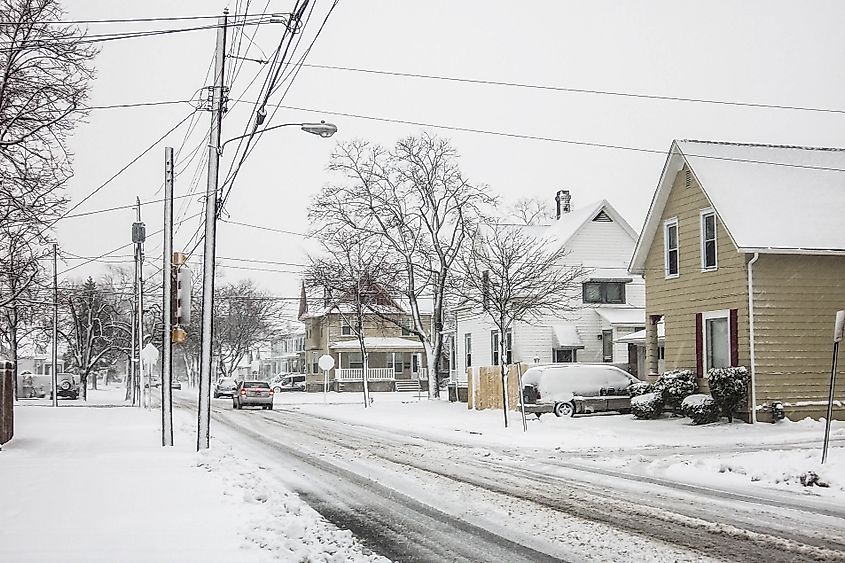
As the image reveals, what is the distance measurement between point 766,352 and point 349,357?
55.7m

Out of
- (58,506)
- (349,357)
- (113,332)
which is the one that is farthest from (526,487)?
(113,332)

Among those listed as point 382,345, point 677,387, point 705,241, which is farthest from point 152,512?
point 382,345

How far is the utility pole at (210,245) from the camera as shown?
67.2 ft

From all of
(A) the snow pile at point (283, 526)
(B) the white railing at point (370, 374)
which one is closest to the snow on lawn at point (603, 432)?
(A) the snow pile at point (283, 526)

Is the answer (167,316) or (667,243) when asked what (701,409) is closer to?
(667,243)

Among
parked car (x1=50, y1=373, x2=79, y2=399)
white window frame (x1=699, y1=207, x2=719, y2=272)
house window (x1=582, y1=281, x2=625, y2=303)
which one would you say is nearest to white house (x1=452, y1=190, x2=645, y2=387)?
house window (x1=582, y1=281, x2=625, y2=303)

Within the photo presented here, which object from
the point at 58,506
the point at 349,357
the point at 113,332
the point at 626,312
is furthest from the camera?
the point at 113,332

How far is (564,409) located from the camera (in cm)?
3152

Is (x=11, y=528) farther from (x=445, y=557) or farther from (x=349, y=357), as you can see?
(x=349, y=357)

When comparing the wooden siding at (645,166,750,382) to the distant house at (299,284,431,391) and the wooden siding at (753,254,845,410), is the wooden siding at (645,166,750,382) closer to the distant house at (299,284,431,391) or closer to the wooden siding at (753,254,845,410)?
the wooden siding at (753,254,845,410)

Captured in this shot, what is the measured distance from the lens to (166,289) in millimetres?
22312

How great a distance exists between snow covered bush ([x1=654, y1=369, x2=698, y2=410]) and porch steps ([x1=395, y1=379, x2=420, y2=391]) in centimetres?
5019

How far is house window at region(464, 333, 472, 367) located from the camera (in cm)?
5291

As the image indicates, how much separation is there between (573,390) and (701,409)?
5458 mm
